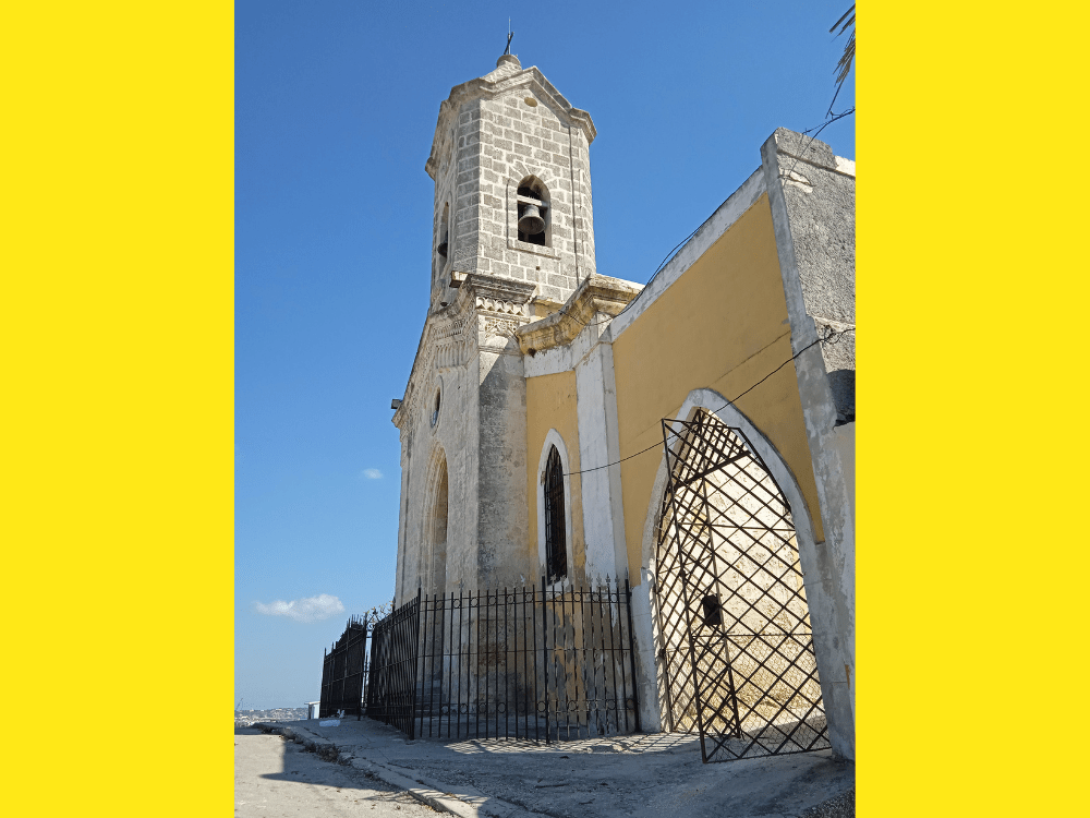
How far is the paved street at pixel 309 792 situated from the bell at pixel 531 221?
9.27 metres

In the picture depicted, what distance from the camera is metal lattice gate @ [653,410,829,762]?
24.6 ft

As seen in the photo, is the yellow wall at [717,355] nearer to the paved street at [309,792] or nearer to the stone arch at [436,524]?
the paved street at [309,792]

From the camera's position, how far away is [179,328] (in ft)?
4.92

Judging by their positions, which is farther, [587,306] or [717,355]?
[587,306]

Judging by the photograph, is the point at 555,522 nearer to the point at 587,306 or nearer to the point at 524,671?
the point at 524,671

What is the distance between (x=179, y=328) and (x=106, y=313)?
132mm

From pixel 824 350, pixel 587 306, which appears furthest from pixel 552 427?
pixel 824 350

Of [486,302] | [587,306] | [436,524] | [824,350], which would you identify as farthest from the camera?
[436,524]

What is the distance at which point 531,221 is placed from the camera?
13.4m

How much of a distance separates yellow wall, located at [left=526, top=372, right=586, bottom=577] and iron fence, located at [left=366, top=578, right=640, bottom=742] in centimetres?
87

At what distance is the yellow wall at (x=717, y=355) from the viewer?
6.14m

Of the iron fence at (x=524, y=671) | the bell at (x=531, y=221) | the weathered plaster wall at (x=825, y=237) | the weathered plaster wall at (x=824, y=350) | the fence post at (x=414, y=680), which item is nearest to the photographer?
the weathered plaster wall at (x=824, y=350)

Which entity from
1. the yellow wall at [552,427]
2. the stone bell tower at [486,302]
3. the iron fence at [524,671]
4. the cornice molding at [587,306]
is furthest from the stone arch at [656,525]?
the cornice molding at [587,306]

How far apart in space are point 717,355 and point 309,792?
5.05 m
